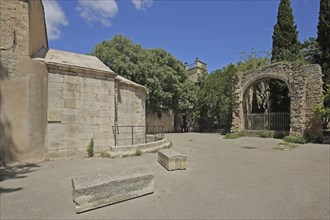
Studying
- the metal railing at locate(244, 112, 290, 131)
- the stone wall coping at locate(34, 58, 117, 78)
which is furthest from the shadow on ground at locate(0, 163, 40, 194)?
the metal railing at locate(244, 112, 290, 131)

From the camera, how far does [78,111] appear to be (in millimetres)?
8086

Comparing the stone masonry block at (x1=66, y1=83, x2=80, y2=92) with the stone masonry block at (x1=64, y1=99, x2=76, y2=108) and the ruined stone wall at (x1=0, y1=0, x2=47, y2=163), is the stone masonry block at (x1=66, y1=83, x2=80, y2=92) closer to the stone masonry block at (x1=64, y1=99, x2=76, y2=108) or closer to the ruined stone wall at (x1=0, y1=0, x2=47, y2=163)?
the stone masonry block at (x1=64, y1=99, x2=76, y2=108)

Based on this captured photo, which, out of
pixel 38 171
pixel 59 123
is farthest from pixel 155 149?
pixel 38 171

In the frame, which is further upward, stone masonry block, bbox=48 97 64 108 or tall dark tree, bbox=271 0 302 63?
tall dark tree, bbox=271 0 302 63

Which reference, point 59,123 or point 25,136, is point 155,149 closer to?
point 59,123

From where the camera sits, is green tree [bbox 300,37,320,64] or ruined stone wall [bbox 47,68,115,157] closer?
ruined stone wall [bbox 47,68,115,157]

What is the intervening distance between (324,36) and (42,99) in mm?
22020

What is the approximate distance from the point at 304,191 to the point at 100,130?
7.11 meters

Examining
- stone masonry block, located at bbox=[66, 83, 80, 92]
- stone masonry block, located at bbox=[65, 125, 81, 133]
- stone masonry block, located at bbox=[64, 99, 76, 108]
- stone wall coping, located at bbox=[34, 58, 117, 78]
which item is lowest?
stone masonry block, located at bbox=[65, 125, 81, 133]

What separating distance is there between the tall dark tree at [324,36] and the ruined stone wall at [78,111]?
18206 mm

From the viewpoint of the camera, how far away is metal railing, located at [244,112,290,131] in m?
17.9

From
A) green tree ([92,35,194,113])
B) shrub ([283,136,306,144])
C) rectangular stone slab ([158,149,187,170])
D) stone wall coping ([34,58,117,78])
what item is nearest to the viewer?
rectangular stone slab ([158,149,187,170])

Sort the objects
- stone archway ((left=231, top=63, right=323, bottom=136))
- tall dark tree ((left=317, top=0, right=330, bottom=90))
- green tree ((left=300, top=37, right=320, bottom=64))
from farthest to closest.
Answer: green tree ((left=300, top=37, right=320, bottom=64)) < tall dark tree ((left=317, top=0, right=330, bottom=90)) < stone archway ((left=231, top=63, right=323, bottom=136))

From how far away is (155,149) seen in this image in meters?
9.60
